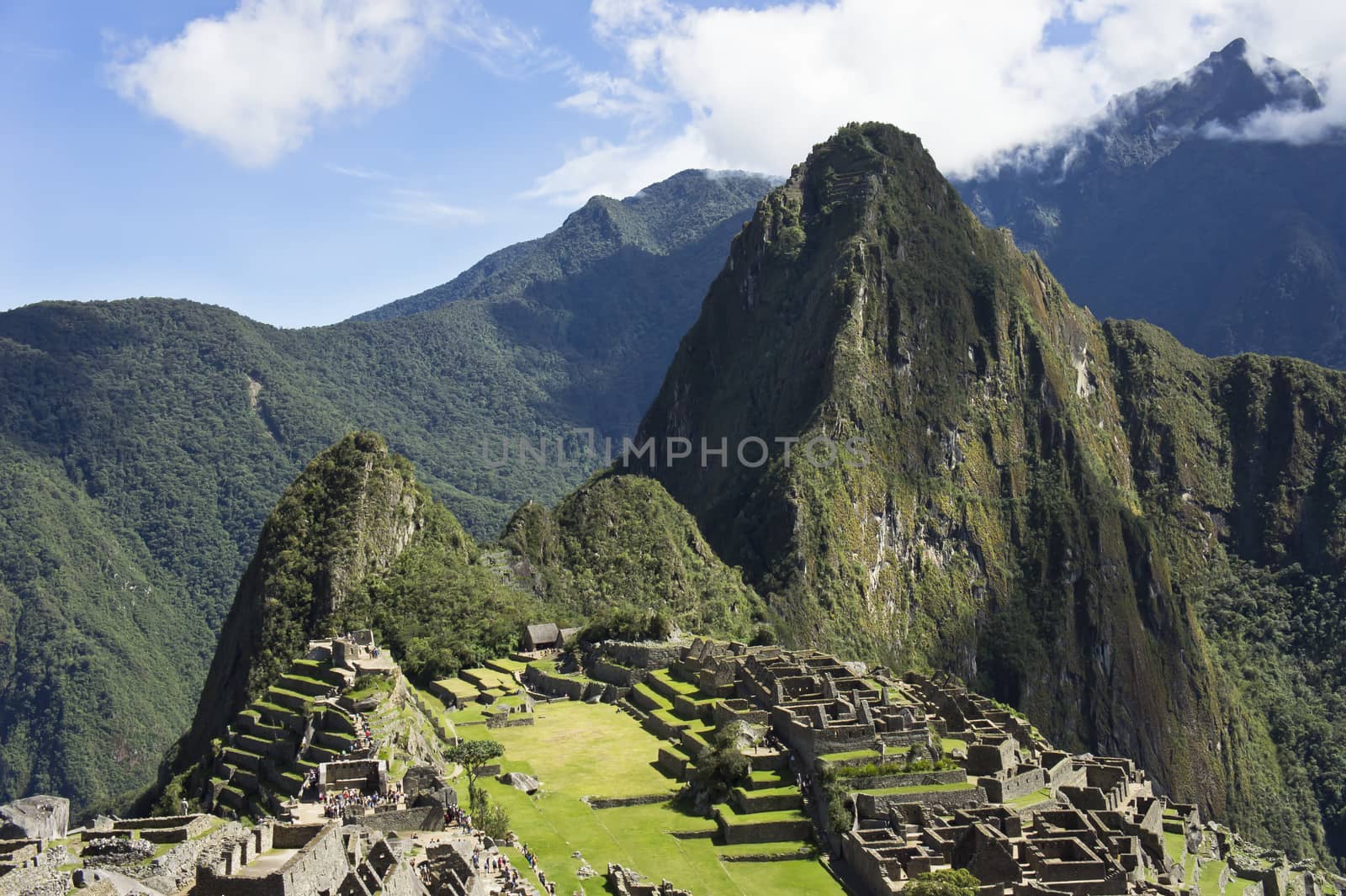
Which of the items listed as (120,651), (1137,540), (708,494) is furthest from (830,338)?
(120,651)

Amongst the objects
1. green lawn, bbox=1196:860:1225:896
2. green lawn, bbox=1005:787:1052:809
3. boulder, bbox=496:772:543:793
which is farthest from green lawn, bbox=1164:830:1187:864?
boulder, bbox=496:772:543:793

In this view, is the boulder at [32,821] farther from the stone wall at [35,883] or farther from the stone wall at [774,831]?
the stone wall at [774,831]

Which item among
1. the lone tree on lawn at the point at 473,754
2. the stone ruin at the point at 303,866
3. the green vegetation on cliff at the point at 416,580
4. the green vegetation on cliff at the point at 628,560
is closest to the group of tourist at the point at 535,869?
the lone tree on lawn at the point at 473,754

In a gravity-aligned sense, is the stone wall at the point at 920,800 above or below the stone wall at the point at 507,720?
below

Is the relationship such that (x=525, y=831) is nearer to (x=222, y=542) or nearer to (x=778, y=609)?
(x=778, y=609)

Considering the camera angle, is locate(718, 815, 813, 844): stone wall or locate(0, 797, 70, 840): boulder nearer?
locate(0, 797, 70, 840): boulder

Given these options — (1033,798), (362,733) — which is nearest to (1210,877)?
(1033,798)

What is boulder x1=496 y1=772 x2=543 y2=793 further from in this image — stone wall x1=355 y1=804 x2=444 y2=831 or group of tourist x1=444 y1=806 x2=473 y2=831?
stone wall x1=355 y1=804 x2=444 y2=831
